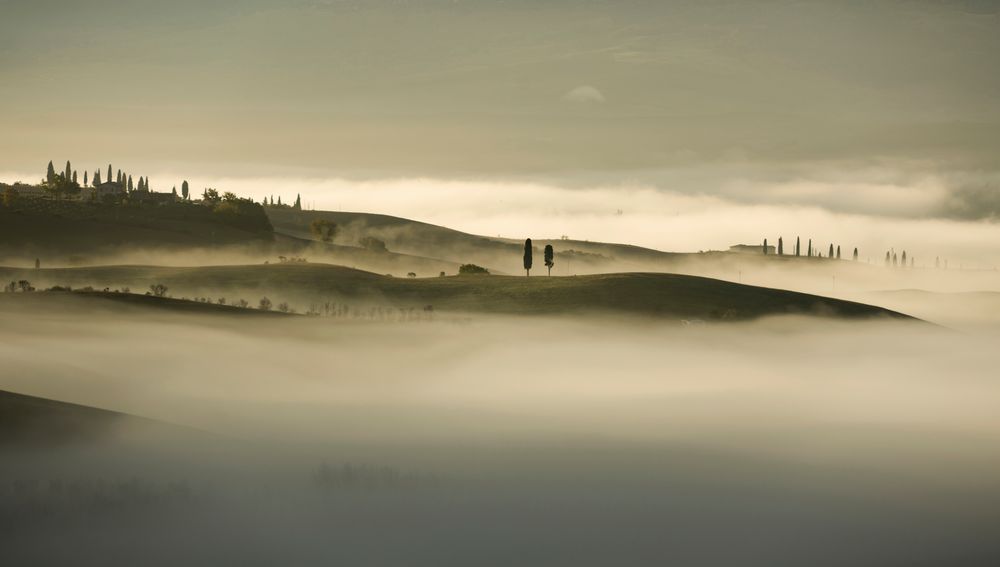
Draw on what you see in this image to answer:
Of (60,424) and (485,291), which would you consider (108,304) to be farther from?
(60,424)

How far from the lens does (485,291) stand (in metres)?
146

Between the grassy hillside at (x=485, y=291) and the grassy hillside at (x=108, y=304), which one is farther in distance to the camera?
the grassy hillside at (x=485, y=291)

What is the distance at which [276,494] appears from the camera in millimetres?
50812

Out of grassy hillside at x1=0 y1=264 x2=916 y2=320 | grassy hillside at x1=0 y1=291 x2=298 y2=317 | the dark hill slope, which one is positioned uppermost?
grassy hillside at x1=0 y1=264 x2=916 y2=320

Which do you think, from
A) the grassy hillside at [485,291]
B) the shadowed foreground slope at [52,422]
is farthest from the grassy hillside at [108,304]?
the shadowed foreground slope at [52,422]

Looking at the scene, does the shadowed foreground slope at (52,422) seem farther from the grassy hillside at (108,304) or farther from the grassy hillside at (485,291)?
the grassy hillside at (485,291)

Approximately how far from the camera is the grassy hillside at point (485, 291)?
139 m

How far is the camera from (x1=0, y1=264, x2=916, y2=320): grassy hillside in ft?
455

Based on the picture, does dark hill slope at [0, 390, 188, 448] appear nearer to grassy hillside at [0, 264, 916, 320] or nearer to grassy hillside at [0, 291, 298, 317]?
grassy hillside at [0, 291, 298, 317]

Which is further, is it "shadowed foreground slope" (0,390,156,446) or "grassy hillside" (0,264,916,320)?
A: "grassy hillside" (0,264,916,320)

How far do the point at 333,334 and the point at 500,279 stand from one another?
155 ft

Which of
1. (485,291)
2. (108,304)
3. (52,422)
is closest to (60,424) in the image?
Result: (52,422)

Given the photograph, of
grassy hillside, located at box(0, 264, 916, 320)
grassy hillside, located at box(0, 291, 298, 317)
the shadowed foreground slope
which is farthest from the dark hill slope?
grassy hillside, located at box(0, 264, 916, 320)

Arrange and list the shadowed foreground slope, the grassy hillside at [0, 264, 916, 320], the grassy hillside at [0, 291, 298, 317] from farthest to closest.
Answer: the grassy hillside at [0, 264, 916, 320], the grassy hillside at [0, 291, 298, 317], the shadowed foreground slope
